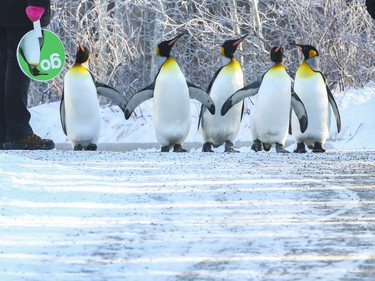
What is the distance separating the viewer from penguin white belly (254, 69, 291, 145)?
1209 centimetres

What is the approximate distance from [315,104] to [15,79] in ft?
10.2

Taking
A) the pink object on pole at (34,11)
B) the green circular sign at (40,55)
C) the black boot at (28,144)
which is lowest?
the black boot at (28,144)

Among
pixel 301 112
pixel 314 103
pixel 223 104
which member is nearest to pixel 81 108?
pixel 223 104

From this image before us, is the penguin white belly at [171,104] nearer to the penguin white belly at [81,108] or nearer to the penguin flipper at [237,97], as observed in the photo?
the penguin flipper at [237,97]

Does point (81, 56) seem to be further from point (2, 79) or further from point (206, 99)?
point (206, 99)

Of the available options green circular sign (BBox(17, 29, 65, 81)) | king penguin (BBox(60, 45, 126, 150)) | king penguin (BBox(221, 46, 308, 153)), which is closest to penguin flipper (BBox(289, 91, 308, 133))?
king penguin (BBox(221, 46, 308, 153))

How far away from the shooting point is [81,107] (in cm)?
1248

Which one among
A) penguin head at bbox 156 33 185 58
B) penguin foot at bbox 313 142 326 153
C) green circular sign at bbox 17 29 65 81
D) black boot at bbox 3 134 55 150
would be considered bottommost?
black boot at bbox 3 134 55 150

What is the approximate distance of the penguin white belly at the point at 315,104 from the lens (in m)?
12.4

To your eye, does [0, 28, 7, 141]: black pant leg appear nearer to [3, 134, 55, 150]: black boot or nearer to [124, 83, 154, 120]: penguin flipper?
[3, 134, 55, 150]: black boot

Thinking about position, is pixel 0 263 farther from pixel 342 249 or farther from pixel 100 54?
pixel 100 54

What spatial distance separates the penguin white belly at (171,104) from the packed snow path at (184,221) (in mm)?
2888

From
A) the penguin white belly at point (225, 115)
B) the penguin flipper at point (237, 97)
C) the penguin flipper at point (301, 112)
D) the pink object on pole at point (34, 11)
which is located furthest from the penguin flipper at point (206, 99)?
the pink object on pole at point (34, 11)

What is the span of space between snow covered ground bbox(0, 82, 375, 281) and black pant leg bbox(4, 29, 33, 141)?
1.73 m
